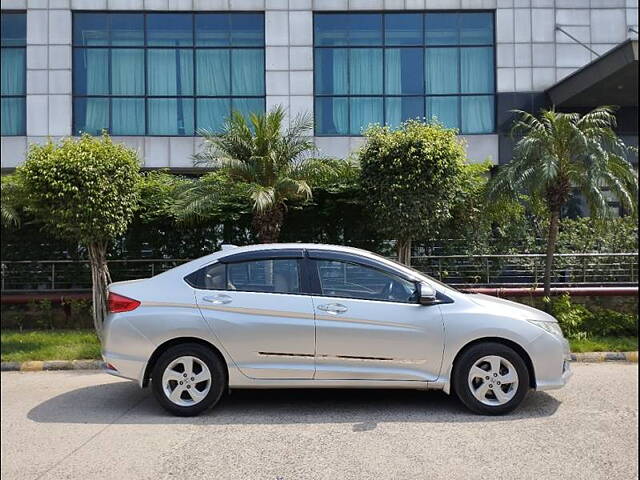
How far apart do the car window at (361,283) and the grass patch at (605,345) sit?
4362 mm

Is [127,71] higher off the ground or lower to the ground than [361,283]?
higher

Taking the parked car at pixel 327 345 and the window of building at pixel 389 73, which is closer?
the parked car at pixel 327 345

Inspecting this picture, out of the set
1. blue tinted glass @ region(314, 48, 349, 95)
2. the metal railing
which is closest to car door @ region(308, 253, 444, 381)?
the metal railing

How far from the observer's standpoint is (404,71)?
19.0 m

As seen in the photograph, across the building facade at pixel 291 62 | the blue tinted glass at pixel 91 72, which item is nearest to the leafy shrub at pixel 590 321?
the building facade at pixel 291 62

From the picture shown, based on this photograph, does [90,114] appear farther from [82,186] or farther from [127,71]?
[82,186]

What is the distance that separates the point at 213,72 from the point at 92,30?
4.18m

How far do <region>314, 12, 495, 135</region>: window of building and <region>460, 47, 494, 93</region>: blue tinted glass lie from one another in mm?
151

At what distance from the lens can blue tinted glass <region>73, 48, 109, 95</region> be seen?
62.1 ft

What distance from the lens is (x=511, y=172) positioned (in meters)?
10.2

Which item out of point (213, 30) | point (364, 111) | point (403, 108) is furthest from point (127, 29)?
point (403, 108)

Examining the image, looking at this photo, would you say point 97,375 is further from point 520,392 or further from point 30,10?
point 30,10

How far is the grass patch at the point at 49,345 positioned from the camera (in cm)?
868

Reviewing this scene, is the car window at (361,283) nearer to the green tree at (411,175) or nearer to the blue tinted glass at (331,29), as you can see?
the green tree at (411,175)
